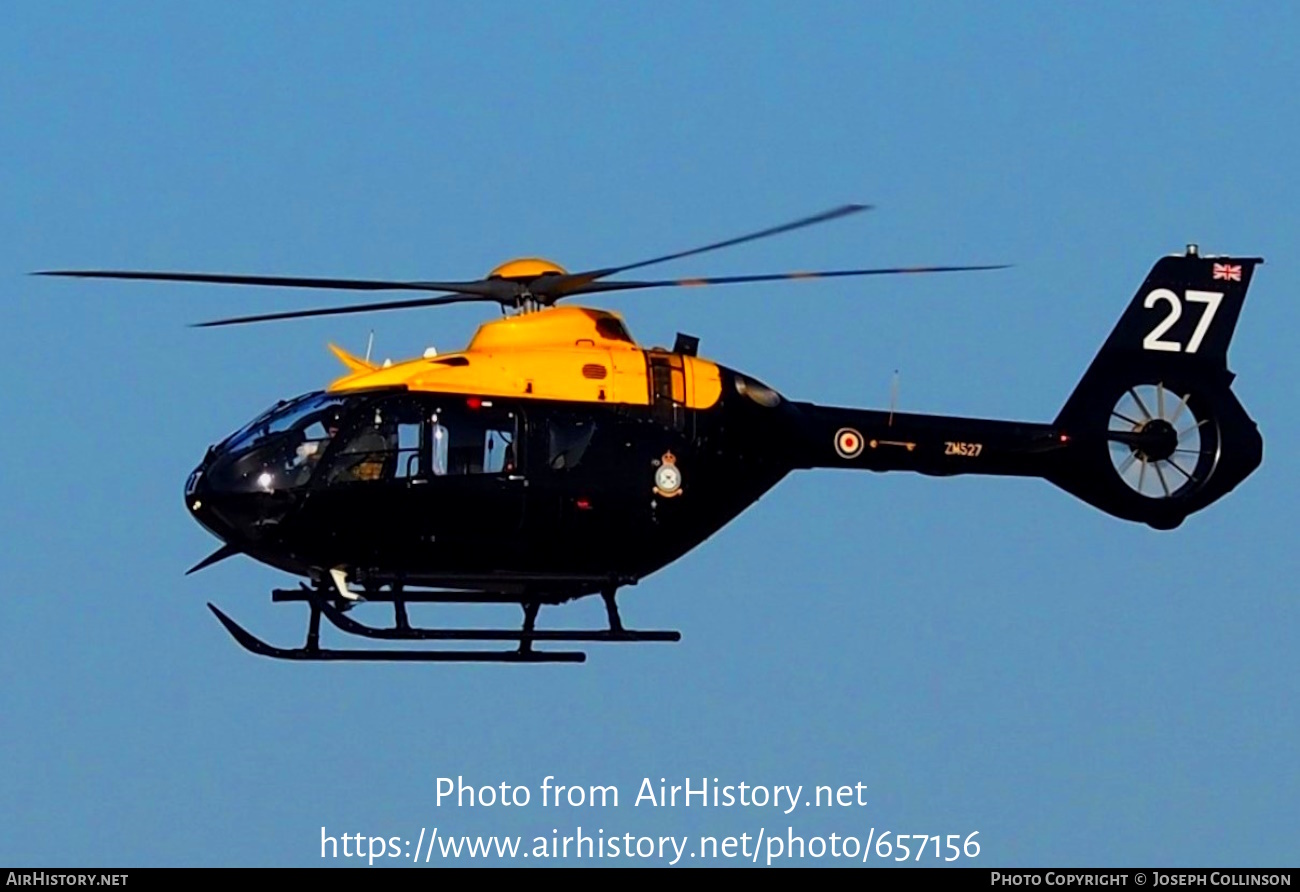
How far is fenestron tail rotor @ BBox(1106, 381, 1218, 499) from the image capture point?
3309 centimetres

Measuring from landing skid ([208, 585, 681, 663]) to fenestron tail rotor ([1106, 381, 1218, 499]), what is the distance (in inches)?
210

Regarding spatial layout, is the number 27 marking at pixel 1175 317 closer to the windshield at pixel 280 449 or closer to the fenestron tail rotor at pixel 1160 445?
the fenestron tail rotor at pixel 1160 445

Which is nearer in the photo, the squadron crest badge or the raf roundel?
the squadron crest badge

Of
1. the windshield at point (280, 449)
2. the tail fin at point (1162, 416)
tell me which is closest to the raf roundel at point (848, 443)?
the tail fin at point (1162, 416)

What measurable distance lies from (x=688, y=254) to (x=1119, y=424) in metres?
5.45

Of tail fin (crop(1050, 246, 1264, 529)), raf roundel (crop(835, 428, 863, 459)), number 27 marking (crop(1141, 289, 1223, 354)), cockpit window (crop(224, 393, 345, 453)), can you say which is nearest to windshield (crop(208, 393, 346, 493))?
cockpit window (crop(224, 393, 345, 453))

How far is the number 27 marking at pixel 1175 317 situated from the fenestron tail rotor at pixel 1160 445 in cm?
56

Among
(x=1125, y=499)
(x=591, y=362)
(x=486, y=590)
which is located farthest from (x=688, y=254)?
(x=1125, y=499)

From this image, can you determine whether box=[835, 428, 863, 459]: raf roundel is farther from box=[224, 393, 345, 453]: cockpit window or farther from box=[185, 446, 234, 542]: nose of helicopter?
box=[185, 446, 234, 542]: nose of helicopter

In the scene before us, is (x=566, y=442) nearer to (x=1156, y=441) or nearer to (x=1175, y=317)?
(x=1156, y=441)

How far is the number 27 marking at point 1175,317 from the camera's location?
3378 cm

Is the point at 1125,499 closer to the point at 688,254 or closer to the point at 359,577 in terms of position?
the point at 688,254

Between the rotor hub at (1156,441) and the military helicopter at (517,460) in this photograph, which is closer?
the military helicopter at (517,460)

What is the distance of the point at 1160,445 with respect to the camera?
33250mm
